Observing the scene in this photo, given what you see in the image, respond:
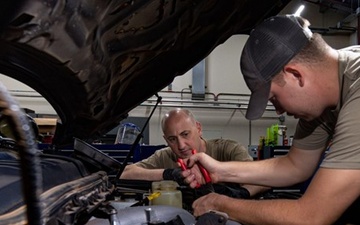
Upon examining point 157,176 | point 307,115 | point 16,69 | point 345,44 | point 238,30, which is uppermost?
point 345,44

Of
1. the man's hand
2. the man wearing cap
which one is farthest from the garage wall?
the man wearing cap

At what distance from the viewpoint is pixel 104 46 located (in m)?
0.95

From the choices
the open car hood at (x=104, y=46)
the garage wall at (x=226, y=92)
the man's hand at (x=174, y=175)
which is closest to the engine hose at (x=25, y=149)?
the open car hood at (x=104, y=46)

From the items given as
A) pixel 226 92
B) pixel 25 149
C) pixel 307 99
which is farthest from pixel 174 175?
pixel 226 92

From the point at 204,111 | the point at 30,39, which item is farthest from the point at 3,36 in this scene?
the point at 204,111

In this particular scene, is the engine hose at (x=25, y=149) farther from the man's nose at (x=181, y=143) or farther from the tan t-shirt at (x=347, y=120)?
the man's nose at (x=181, y=143)

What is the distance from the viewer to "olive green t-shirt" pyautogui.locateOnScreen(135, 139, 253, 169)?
6.10 feet

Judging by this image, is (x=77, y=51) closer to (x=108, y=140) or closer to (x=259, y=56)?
(x=259, y=56)

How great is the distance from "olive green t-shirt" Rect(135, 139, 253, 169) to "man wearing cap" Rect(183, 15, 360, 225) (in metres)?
0.79

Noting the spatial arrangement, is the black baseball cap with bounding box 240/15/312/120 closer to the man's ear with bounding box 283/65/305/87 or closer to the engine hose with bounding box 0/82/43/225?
the man's ear with bounding box 283/65/305/87

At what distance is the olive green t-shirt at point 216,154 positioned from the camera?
1.86 meters

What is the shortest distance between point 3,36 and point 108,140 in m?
2.95

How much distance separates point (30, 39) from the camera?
28.6 inches

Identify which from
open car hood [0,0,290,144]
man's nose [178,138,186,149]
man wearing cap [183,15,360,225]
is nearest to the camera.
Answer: open car hood [0,0,290,144]
